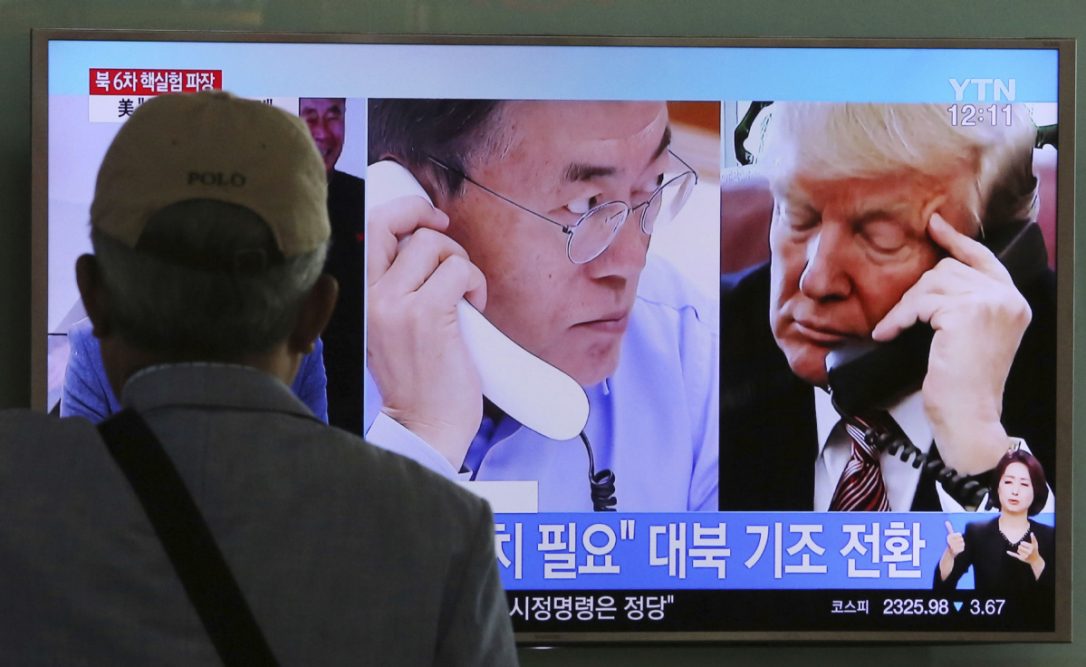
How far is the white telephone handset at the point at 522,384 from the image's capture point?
224 centimetres

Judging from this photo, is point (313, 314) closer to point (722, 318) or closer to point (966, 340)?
point (722, 318)

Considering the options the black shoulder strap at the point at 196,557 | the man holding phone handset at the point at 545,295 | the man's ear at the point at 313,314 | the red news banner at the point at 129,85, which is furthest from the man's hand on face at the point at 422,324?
the black shoulder strap at the point at 196,557

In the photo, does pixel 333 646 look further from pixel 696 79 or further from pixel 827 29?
pixel 827 29

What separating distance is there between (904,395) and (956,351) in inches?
4.9

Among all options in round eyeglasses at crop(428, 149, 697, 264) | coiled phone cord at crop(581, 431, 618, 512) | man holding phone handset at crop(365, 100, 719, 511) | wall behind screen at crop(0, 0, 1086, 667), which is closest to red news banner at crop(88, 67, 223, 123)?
wall behind screen at crop(0, 0, 1086, 667)

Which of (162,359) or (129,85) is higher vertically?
(129,85)

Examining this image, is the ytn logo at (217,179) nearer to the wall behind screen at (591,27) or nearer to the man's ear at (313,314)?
the man's ear at (313,314)

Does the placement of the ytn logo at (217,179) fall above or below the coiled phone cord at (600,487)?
above

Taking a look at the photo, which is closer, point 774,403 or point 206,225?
point 206,225

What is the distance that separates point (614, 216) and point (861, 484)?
0.66 meters

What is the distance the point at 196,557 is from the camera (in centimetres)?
82

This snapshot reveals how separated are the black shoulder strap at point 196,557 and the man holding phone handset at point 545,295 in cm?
139

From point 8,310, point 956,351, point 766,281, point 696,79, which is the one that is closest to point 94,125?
point 8,310

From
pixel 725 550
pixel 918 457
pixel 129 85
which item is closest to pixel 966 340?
pixel 918 457
